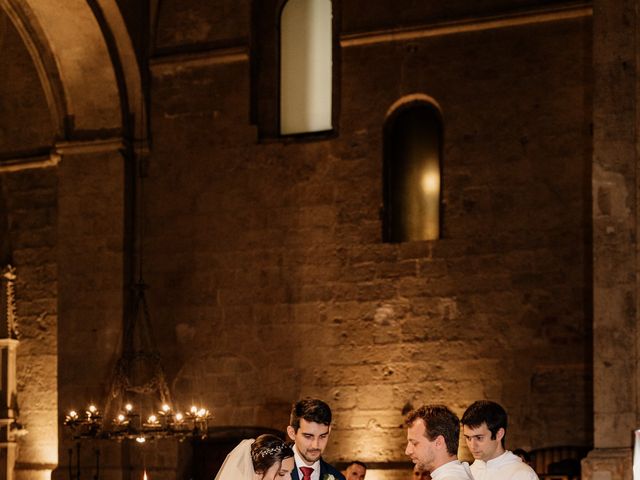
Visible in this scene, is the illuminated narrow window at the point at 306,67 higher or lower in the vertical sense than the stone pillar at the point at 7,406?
higher

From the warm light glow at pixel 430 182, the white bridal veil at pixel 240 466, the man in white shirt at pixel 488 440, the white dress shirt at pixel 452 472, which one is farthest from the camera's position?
the warm light glow at pixel 430 182

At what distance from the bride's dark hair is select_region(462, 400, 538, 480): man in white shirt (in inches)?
52.1

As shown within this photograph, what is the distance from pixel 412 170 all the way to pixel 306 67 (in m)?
1.71

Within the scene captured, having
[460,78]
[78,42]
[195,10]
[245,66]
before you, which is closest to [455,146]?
[460,78]

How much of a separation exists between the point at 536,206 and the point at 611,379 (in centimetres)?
302

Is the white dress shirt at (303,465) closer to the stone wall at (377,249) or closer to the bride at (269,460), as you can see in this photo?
the bride at (269,460)

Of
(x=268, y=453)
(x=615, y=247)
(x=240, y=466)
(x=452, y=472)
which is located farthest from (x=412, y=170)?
(x=452, y=472)

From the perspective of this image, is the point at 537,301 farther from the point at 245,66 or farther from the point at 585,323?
the point at 245,66

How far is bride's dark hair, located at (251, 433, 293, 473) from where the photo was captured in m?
4.65

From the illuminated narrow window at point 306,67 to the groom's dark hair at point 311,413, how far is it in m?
7.27

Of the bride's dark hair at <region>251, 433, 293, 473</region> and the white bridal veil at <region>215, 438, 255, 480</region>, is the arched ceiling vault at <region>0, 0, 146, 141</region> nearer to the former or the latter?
the white bridal veil at <region>215, 438, 255, 480</region>

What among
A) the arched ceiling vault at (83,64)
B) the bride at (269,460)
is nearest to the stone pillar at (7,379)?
the arched ceiling vault at (83,64)

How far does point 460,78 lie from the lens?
1188 centimetres

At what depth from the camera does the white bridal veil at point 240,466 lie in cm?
482
